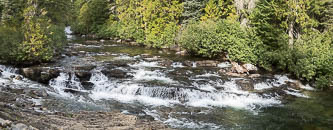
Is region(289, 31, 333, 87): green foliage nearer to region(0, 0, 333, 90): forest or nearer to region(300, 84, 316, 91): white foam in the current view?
region(0, 0, 333, 90): forest

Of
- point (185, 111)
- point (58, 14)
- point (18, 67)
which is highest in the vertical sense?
point (58, 14)

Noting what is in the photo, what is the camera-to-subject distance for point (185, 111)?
15.1 metres

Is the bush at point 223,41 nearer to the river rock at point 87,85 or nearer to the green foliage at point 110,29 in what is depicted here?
the river rock at point 87,85

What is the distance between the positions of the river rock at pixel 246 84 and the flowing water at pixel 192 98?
22 centimetres

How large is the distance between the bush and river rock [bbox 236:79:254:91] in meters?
4.30

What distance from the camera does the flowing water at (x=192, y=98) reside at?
13914mm

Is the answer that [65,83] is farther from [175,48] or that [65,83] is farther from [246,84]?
[175,48]

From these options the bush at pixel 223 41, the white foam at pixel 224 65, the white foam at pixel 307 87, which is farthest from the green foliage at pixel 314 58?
the white foam at pixel 224 65

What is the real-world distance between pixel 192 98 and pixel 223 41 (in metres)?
10.8

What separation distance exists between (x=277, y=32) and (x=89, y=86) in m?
15.6

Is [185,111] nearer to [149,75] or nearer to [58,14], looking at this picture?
[149,75]

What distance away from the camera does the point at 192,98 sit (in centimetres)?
1717

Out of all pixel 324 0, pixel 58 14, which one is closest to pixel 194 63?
pixel 324 0

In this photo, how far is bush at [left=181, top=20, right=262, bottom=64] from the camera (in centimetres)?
2395
